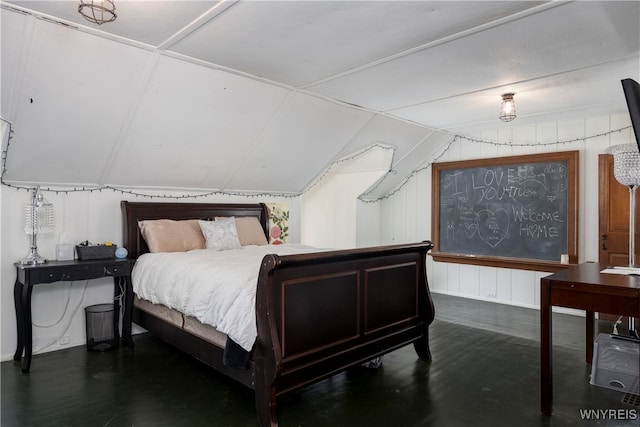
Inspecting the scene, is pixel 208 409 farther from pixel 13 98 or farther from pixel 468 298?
pixel 468 298

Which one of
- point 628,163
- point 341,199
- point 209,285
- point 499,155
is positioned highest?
point 499,155

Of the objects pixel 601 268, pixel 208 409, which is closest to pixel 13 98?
pixel 208 409

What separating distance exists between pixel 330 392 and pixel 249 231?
89.2 inches

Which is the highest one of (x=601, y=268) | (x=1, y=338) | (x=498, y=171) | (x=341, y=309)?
(x=498, y=171)

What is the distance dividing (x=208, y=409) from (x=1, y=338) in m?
2.04

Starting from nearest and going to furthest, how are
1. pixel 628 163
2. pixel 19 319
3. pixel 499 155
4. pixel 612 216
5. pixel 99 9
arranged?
pixel 99 9, pixel 628 163, pixel 19 319, pixel 612 216, pixel 499 155

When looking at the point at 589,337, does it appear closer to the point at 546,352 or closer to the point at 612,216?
the point at 546,352

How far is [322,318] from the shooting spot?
262 centimetres

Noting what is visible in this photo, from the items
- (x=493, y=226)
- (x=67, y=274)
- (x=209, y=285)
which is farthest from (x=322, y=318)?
(x=493, y=226)

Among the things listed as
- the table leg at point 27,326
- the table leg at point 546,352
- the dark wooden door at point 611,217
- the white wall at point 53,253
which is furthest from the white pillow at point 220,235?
the dark wooden door at point 611,217

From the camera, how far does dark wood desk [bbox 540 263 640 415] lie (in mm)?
2227

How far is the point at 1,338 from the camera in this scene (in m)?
3.32

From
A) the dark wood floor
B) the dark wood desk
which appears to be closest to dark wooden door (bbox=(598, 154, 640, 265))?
the dark wood floor

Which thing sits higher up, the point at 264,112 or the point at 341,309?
the point at 264,112
